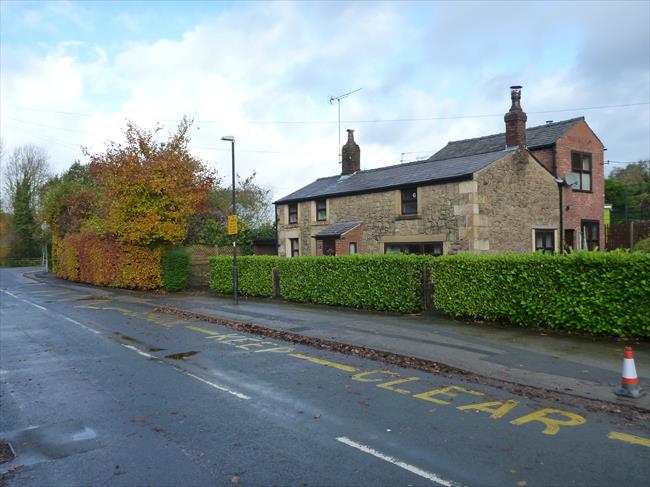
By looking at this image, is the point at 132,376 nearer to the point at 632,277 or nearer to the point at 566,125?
the point at 632,277

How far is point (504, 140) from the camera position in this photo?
27.0m

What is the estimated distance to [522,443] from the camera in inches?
202

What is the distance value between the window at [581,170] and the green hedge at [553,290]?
15.3 metres

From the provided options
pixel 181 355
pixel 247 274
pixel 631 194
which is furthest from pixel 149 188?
pixel 631 194

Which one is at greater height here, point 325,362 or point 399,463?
point 399,463

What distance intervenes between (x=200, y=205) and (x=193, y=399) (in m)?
20.8

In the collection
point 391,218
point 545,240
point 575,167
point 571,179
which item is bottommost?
point 545,240

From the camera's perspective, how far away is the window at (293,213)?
93.0ft

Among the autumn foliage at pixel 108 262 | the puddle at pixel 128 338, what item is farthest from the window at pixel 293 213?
the puddle at pixel 128 338

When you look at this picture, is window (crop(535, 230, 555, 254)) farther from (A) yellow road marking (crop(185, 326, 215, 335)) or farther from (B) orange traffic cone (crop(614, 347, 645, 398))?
(B) orange traffic cone (crop(614, 347, 645, 398))

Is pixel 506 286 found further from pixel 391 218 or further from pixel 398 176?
pixel 398 176

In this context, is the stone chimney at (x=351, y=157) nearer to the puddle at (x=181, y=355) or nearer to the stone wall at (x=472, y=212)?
the stone wall at (x=472, y=212)

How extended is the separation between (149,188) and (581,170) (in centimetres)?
2177

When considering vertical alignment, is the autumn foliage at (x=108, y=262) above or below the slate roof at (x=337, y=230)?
below
